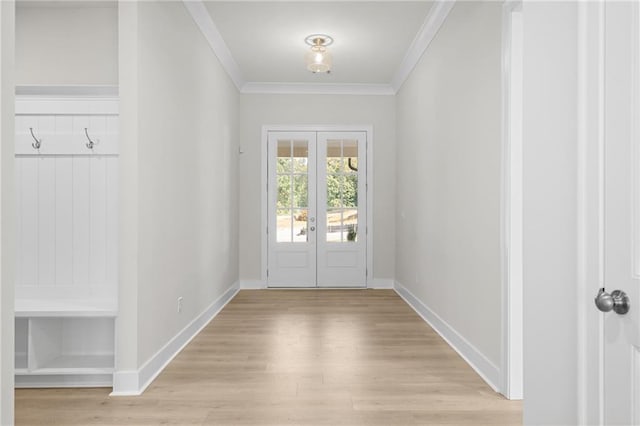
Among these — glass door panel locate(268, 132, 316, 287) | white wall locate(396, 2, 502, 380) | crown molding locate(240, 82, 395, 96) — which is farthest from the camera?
glass door panel locate(268, 132, 316, 287)

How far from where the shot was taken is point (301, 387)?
2773 millimetres

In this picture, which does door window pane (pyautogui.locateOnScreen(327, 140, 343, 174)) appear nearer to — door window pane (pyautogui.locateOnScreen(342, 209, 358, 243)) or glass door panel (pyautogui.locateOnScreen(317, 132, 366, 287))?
glass door panel (pyautogui.locateOnScreen(317, 132, 366, 287))

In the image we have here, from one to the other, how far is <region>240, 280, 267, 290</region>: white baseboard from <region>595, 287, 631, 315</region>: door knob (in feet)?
17.6

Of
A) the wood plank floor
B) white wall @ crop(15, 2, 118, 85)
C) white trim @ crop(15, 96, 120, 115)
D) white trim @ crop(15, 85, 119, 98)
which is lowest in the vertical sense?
the wood plank floor

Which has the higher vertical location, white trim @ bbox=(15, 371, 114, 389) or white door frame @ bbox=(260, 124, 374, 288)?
white door frame @ bbox=(260, 124, 374, 288)

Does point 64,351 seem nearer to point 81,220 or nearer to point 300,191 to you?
point 81,220

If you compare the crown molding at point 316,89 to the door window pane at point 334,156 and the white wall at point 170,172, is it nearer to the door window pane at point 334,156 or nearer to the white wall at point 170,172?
the door window pane at point 334,156

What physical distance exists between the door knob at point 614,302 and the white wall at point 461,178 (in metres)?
1.46

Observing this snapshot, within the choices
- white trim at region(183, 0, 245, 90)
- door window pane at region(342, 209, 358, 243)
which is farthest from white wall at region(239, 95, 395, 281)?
white trim at region(183, 0, 245, 90)

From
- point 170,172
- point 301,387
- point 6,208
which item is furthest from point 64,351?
point 6,208

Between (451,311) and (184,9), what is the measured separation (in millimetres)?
3150

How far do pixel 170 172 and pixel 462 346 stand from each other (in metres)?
2.43

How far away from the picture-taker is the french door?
640 centimetres

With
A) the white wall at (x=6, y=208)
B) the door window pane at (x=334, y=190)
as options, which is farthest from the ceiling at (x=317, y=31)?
the white wall at (x=6, y=208)
